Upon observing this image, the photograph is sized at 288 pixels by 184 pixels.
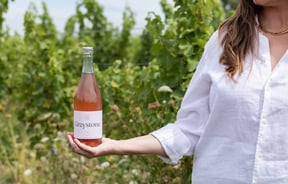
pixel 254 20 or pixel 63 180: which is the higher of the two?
pixel 254 20

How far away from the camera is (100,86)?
573cm

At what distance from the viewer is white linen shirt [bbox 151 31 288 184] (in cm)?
211

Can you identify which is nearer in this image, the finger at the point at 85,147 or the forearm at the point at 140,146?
the finger at the point at 85,147

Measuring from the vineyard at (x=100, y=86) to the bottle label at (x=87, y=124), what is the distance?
6.32 feet

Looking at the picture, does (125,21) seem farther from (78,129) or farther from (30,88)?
(78,129)

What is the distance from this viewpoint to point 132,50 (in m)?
9.31

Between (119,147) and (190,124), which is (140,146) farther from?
(190,124)

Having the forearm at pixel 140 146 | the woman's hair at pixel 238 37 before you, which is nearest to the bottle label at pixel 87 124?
the forearm at pixel 140 146

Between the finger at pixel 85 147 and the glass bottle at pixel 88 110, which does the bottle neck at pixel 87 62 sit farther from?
the finger at pixel 85 147

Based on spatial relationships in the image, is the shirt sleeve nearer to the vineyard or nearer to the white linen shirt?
the white linen shirt

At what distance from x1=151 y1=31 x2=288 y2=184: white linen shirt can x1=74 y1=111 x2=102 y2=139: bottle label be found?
25cm

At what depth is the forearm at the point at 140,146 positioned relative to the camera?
2.27 meters

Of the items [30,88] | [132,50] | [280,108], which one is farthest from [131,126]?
[132,50]

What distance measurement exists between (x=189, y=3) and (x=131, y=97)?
3.67 feet
